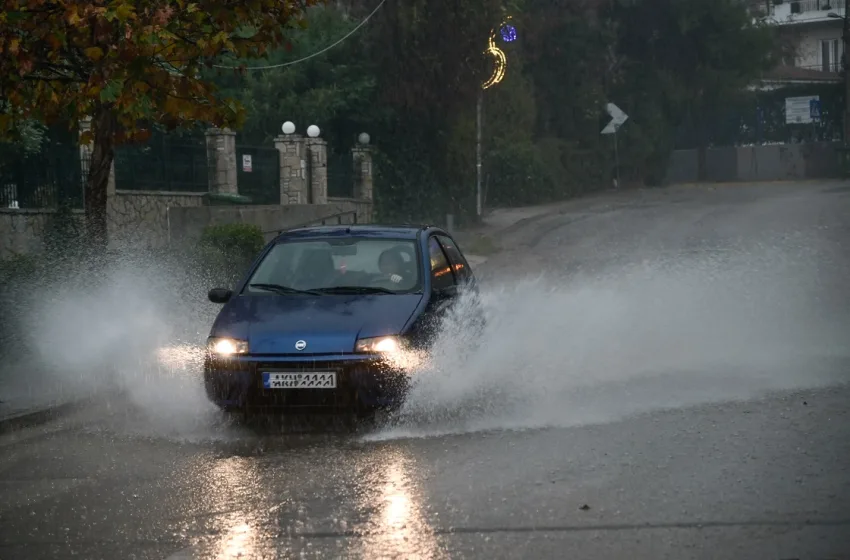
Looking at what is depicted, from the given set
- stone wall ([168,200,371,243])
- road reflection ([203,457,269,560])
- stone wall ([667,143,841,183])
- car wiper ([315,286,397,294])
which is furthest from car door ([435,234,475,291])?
stone wall ([667,143,841,183])

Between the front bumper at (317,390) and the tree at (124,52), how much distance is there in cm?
323

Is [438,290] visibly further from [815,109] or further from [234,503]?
[815,109]

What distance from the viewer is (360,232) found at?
11.2 metres

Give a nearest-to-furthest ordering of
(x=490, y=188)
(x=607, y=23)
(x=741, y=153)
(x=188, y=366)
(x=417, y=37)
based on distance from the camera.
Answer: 1. (x=188, y=366)
2. (x=417, y=37)
3. (x=490, y=188)
4. (x=607, y=23)
5. (x=741, y=153)

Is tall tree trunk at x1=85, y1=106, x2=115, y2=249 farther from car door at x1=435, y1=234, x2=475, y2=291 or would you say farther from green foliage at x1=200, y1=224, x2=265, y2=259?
green foliage at x1=200, y1=224, x2=265, y2=259

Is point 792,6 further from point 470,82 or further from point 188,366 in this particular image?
point 188,366

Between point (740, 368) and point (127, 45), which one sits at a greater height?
point (127, 45)

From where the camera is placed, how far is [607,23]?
53500mm

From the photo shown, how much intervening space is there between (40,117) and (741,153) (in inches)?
2124

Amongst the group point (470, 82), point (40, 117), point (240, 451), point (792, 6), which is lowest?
point (240, 451)

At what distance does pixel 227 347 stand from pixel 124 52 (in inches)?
125

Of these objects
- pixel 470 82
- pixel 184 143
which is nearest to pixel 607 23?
pixel 470 82

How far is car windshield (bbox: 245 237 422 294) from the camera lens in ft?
34.7

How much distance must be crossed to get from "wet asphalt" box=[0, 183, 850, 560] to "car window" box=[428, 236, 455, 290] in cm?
184
